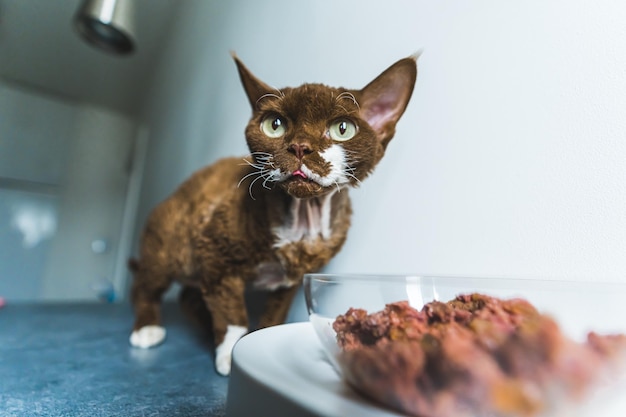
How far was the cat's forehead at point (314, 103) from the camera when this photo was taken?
1.63 feet

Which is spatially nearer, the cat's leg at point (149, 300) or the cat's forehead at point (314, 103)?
the cat's forehead at point (314, 103)

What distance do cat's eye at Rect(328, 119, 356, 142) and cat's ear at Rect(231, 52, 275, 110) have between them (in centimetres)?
12

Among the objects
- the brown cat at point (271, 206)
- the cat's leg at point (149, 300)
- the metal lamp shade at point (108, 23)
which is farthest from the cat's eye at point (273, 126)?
the metal lamp shade at point (108, 23)

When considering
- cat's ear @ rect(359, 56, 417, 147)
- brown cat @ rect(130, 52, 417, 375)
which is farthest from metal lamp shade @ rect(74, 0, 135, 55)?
cat's ear @ rect(359, 56, 417, 147)

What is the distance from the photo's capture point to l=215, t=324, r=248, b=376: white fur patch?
60 centimetres

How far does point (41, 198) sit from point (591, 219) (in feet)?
8.53

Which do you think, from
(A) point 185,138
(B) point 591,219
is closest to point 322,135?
(B) point 591,219

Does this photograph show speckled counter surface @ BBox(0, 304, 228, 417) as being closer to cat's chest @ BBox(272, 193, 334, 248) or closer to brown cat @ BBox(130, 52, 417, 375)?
brown cat @ BBox(130, 52, 417, 375)

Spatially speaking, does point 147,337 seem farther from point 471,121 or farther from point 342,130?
point 471,121

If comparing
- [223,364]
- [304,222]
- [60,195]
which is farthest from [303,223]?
[60,195]

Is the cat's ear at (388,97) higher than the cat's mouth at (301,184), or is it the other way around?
the cat's ear at (388,97)

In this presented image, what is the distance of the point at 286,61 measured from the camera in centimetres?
93

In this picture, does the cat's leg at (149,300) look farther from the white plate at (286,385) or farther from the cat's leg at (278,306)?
the white plate at (286,385)

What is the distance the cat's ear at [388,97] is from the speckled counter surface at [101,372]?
423mm
